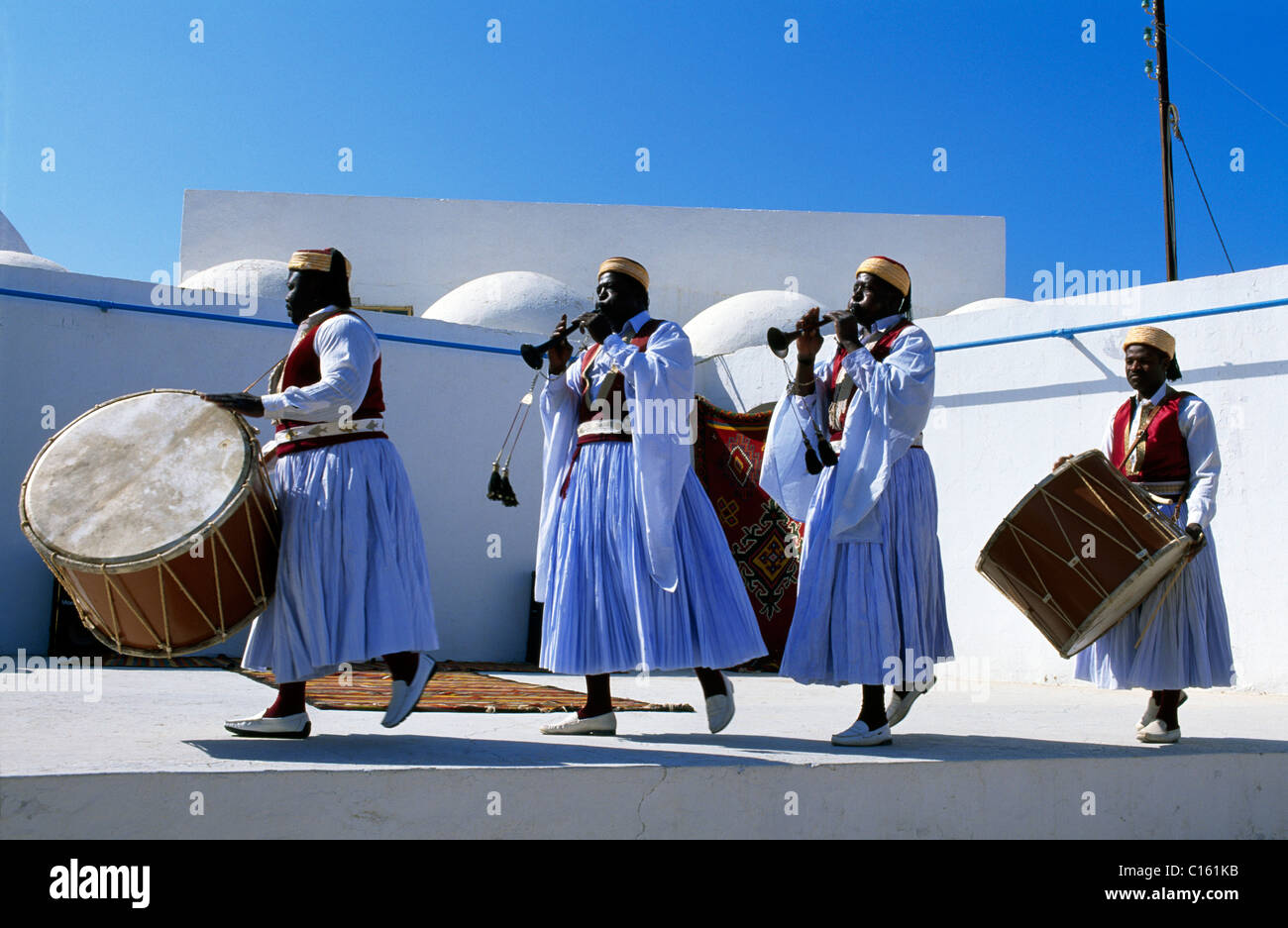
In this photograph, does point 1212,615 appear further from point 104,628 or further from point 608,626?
point 104,628

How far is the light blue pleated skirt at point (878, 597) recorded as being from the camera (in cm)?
399

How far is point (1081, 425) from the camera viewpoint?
7703 millimetres

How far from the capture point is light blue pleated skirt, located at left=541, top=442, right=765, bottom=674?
3986 mm

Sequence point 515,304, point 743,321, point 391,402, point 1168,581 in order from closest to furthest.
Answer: point 1168,581
point 391,402
point 515,304
point 743,321

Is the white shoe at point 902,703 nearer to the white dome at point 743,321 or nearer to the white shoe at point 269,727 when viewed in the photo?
the white shoe at point 269,727

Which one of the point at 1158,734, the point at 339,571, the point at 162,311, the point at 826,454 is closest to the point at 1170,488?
the point at 1158,734

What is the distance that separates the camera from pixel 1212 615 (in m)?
4.71

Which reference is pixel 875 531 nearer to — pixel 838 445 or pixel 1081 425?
pixel 838 445

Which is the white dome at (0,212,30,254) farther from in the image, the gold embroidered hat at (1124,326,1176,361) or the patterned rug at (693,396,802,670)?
the gold embroidered hat at (1124,326,1176,361)

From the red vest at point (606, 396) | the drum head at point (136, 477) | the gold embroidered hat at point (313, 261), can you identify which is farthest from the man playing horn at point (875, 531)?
the drum head at point (136, 477)

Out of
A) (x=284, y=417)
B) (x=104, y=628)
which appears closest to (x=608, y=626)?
(x=284, y=417)

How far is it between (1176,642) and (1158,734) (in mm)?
375

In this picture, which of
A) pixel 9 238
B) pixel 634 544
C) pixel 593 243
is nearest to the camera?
pixel 634 544
